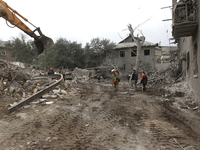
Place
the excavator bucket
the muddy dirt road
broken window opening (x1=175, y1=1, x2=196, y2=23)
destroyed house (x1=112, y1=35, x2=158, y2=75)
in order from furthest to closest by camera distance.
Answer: destroyed house (x1=112, y1=35, x2=158, y2=75), the excavator bucket, broken window opening (x1=175, y1=1, x2=196, y2=23), the muddy dirt road

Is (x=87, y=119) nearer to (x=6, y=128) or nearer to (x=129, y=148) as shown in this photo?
(x=129, y=148)

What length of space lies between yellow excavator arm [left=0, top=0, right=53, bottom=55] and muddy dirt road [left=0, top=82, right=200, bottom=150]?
4.03m

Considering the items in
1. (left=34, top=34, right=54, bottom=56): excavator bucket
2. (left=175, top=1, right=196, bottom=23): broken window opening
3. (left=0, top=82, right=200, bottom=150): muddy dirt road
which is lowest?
(left=0, top=82, right=200, bottom=150): muddy dirt road

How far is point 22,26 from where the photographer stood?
7.79 metres

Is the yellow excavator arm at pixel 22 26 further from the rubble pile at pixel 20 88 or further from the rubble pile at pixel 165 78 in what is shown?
the rubble pile at pixel 165 78

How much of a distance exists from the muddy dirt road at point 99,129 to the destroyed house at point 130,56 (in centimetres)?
2029

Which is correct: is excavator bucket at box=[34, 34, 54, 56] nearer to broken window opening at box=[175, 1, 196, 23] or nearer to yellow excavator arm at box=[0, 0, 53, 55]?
yellow excavator arm at box=[0, 0, 53, 55]

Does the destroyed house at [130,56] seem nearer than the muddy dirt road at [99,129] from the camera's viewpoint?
No

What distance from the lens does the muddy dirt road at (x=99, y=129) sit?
320 cm

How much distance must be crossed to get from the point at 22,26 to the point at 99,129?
7.07 m

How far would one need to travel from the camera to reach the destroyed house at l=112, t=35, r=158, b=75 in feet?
83.8

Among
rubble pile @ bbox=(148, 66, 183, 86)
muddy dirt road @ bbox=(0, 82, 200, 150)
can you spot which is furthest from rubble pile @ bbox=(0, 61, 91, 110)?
rubble pile @ bbox=(148, 66, 183, 86)

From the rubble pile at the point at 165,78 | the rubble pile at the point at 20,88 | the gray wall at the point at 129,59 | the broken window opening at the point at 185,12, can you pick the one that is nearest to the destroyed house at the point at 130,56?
the gray wall at the point at 129,59

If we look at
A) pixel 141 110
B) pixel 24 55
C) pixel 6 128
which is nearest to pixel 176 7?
pixel 141 110
